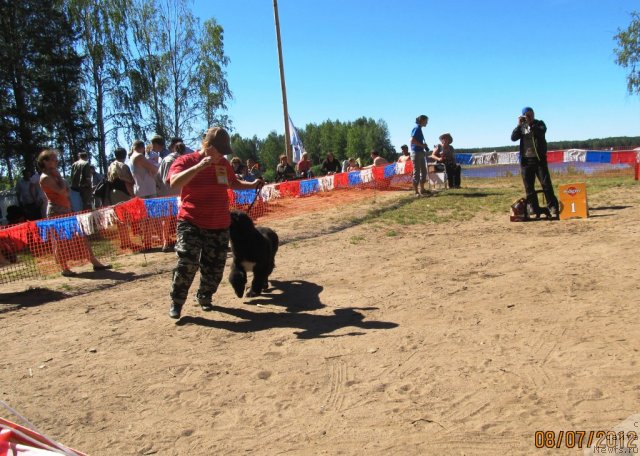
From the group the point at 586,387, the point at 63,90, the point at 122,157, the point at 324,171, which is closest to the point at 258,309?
the point at 586,387

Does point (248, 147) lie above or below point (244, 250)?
above

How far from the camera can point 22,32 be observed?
19.9 meters

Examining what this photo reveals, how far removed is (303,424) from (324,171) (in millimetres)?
15737

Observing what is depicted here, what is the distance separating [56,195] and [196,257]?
3596mm

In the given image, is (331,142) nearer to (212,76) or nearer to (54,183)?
(212,76)

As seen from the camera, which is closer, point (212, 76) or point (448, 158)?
point (448, 158)

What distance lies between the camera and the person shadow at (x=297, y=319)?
405 centimetres

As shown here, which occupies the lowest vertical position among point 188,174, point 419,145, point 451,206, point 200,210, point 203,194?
point 451,206

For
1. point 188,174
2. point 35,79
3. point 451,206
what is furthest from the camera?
point 35,79

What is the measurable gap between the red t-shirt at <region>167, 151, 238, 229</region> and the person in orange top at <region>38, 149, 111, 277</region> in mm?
2985

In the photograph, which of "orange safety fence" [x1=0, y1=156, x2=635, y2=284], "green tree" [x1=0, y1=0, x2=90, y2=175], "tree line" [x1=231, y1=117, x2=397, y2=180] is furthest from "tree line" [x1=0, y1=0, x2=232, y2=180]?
"tree line" [x1=231, y1=117, x2=397, y2=180]

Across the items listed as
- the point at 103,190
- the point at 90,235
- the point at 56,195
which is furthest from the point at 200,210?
the point at 103,190

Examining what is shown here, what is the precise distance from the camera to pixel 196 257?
14.6ft

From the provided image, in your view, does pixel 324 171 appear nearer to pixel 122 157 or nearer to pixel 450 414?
pixel 122 157
